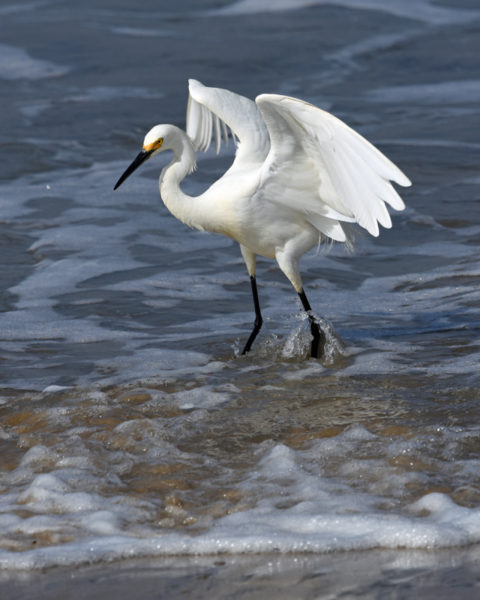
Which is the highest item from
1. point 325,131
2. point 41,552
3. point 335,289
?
point 325,131

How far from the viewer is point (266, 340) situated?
225 inches

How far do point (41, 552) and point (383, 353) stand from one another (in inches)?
107

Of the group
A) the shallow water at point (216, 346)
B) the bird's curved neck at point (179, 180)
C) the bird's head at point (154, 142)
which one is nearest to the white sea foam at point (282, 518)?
the shallow water at point (216, 346)

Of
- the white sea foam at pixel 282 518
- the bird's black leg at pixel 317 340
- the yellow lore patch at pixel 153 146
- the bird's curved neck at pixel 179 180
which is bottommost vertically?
the bird's black leg at pixel 317 340

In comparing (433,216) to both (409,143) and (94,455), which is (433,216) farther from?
(94,455)

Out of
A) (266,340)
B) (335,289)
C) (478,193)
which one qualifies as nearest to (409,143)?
(478,193)

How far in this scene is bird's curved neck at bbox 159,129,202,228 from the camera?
567 centimetres

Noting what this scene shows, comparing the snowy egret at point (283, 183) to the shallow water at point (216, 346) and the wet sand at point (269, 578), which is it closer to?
the shallow water at point (216, 346)

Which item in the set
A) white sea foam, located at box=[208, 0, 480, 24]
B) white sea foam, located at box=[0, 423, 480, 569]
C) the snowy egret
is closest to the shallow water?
white sea foam, located at box=[0, 423, 480, 569]

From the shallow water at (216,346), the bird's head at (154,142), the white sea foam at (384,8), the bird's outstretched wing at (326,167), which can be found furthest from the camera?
the white sea foam at (384,8)

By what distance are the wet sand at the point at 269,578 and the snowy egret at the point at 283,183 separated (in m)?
2.02

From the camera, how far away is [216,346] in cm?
570

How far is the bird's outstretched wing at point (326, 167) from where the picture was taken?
4695 mm

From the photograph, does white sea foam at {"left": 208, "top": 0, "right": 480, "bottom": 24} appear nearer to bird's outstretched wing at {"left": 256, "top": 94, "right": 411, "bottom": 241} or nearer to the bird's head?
the bird's head
